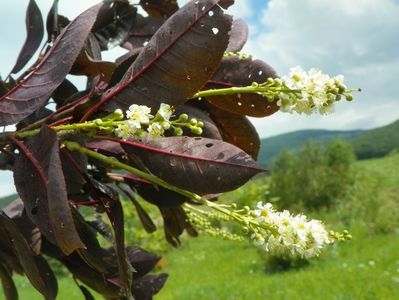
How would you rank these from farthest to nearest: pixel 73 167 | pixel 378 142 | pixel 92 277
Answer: pixel 378 142
pixel 92 277
pixel 73 167

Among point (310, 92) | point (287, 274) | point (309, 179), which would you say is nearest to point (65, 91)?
point (310, 92)

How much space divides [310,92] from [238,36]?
1.15 feet

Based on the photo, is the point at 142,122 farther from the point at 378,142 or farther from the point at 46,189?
the point at 378,142

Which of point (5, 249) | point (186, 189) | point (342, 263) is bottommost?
point (342, 263)

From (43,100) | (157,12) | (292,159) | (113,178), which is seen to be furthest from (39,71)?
(292,159)

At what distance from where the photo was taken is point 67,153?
2.68 feet

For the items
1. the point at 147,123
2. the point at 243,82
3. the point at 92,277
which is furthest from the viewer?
the point at 92,277

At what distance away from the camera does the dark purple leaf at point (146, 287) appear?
120 centimetres

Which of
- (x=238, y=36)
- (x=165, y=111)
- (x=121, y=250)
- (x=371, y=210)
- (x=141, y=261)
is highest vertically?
(x=238, y=36)

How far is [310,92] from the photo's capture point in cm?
77

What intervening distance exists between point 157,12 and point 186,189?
2.18ft

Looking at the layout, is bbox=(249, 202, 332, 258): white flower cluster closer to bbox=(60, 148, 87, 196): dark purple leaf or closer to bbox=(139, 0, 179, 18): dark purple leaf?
bbox=(60, 148, 87, 196): dark purple leaf

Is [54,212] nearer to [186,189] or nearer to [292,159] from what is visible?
[186,189]

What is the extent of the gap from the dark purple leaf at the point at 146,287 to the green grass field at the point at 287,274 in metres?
4.34
